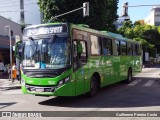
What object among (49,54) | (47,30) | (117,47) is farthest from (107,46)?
(49,54)

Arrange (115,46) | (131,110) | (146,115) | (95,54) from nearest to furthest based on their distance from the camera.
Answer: (146,115) → (131,110) → (95,54) → (115,46)

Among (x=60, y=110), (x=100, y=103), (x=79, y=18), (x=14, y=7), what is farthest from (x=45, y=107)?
(x=14, y=7)

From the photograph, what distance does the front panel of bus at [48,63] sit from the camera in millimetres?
10408

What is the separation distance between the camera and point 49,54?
10562 millimetres

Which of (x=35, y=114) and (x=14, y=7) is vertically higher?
(x=14, y=7)

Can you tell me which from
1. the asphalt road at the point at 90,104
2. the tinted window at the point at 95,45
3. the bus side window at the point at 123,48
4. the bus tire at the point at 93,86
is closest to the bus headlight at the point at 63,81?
the asphalt road at the point at 90,104

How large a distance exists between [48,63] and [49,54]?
322 mm

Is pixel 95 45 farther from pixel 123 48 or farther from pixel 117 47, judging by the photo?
pixel 123 48

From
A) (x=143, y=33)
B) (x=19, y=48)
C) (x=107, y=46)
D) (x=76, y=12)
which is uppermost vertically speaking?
(x=143, y=33)

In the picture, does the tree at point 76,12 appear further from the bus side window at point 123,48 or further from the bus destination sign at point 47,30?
the bus destination sign at point 47,30

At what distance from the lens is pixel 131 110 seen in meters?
9.48

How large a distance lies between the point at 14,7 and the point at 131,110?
4086 cm

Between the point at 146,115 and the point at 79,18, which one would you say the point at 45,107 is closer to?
the point at 146,115

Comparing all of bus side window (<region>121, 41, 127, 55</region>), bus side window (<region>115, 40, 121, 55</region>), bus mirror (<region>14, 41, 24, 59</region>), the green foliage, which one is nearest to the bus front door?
bus mirror (<region>14, 41, 24, 59</region>)
